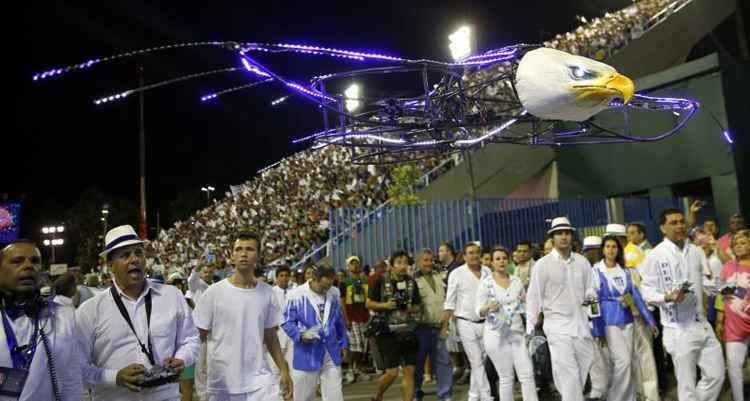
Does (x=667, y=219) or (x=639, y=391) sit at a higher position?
(x=667, y=219)

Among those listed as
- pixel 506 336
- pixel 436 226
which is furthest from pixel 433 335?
pixel 436 226

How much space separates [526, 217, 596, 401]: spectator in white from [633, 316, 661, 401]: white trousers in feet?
4.75

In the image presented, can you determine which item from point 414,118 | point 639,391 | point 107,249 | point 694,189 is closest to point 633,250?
point 639,391

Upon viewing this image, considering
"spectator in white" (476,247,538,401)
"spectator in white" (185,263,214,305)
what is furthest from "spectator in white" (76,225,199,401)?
"spectator in white" (185,263,214,305)

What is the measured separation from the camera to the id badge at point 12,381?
3655 millimetres

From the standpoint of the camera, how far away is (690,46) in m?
21.6

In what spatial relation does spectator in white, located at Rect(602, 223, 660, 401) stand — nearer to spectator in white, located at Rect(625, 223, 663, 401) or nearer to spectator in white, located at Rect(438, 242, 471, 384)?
spectator in white, located at Rect(625, 223, 663, 401)

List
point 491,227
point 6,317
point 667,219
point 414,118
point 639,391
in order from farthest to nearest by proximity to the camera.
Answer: point 491,227
point 639,391
point 667,219
point 414,118
point 6,317

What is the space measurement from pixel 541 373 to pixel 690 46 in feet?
50.7

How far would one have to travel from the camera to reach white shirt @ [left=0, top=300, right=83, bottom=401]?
12.4 feet

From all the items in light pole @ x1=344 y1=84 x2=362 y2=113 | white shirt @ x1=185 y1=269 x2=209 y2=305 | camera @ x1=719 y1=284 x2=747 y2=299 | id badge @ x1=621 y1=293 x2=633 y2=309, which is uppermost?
light pole @ x1=344 y1=84 x2=362 y2=113

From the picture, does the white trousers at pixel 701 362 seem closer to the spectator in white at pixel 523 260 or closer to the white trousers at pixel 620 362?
the white trousers at pixel 620 362

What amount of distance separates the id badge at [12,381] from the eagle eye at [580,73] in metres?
3.55

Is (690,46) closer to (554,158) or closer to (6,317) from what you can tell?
(554,158)
